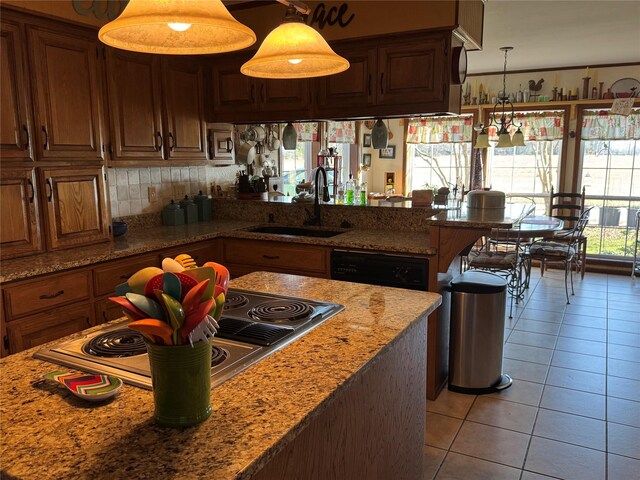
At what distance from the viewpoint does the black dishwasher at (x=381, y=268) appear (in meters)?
2.88

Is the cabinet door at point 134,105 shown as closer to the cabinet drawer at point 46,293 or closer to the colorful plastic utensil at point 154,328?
the cabinet drawer at point 46,293

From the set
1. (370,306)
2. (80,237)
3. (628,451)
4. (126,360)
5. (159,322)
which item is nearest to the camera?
(159,322)

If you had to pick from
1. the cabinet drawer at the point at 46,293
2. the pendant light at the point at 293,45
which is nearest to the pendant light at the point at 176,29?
the pendant light at the point at 293,45

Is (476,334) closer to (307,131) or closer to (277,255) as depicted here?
(277,255)

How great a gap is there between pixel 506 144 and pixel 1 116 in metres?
4.77

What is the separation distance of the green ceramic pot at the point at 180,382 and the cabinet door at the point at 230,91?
2996 millimetres

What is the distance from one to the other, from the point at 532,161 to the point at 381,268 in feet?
15.8

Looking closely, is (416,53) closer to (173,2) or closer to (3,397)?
(173,2)

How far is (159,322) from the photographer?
0.92m

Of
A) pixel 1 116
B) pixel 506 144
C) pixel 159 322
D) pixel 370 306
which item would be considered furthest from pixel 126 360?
pixel 506 144

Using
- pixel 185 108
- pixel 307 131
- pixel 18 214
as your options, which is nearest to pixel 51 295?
pixel 18 214

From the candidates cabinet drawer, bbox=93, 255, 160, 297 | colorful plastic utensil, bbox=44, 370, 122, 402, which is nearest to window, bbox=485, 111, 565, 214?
cabinet drawer, bbox=93, 255, 160, 297

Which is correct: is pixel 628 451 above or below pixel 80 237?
below

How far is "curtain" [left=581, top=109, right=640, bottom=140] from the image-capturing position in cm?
619
